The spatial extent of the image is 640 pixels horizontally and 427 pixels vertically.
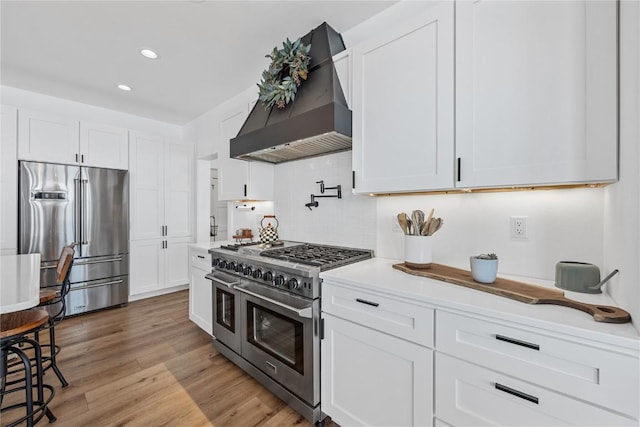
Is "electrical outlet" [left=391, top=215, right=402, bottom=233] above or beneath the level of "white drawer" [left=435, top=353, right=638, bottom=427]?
above

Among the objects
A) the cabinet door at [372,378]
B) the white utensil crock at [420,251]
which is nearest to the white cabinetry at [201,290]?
the cabinet door at [372,378]

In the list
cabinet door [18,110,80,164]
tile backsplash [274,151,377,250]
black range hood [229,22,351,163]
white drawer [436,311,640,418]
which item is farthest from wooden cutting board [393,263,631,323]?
cabinet door [18,110,80,164]

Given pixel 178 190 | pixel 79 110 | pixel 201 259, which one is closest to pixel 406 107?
pixel 201 259

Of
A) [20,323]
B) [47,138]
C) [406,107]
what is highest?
[47,138]

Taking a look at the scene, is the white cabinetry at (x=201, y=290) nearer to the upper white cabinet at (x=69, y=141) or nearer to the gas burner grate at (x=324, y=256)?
the gas burner grate at (x=324, y=256)

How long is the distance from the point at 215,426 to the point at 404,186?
1824mm

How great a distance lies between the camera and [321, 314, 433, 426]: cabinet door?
1.17 meters

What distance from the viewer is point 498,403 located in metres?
0.98

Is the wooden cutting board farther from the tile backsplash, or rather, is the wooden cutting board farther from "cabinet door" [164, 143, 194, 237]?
"cabinet door" [164, 143, 194, 237]

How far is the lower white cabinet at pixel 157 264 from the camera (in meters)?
3.67

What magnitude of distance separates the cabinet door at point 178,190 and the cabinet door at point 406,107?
3399mm

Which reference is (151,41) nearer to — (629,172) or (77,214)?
(77,214)

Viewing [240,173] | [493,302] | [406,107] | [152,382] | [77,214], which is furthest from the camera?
[77,214]

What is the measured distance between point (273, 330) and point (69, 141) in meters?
3.48
